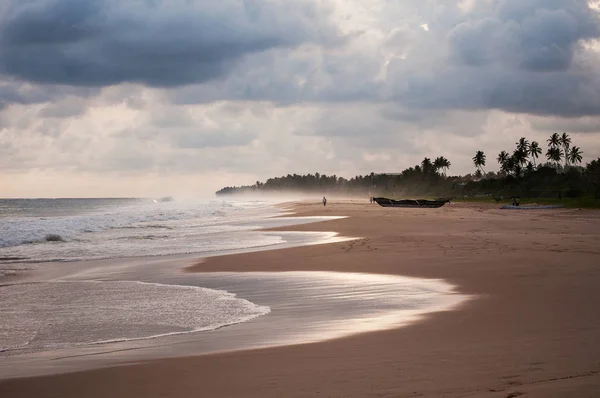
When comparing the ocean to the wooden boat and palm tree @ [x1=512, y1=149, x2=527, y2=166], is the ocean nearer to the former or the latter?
the wooden boat

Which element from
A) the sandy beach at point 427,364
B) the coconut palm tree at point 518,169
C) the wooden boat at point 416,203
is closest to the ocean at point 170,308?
the sandy beach at point 427,364

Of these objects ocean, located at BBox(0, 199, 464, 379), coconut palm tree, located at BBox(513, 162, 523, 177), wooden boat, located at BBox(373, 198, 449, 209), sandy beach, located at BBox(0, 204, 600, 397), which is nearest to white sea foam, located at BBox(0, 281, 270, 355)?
ocean, located at BBox(0, 199, 464, 379)

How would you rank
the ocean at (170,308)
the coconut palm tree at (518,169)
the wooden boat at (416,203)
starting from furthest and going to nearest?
the coconut palm tree at (518,169)
the wooden boat at (416,203)
the ocean at (170,308)

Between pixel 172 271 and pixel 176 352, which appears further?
pixel 172 271

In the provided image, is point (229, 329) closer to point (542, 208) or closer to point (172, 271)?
point (172, 271)

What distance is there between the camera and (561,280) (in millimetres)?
15055

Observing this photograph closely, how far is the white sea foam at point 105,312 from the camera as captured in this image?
1066cm

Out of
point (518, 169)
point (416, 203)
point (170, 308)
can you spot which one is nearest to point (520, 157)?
point (518, 169)

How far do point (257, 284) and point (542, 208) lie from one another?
60.8 m

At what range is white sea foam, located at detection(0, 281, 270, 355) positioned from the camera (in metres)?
10.7

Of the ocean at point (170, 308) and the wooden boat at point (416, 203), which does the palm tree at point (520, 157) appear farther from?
the ocean at point (170, 308)

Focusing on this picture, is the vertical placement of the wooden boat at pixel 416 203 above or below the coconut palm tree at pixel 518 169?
below

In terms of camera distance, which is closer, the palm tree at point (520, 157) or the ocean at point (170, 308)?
the ocean at point (170, 308)

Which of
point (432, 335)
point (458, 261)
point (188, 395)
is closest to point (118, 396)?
point (188, 395)
